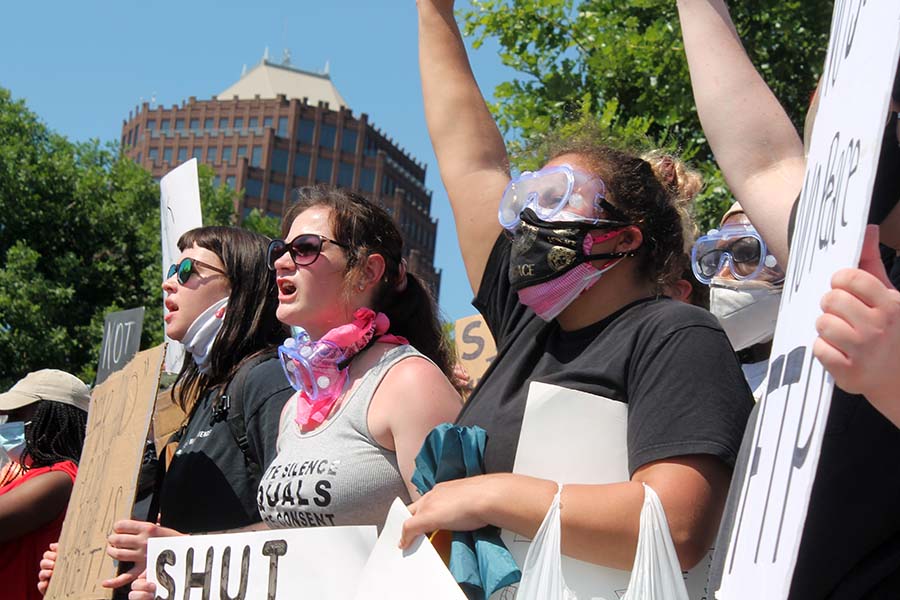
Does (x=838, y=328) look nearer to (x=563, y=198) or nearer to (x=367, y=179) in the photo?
(x=563, y=198)

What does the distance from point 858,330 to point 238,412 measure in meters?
2.46

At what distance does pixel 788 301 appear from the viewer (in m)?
1.36

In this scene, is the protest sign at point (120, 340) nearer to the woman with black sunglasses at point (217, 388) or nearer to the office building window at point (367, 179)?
the woman with black sunglasses at point (217, 388)

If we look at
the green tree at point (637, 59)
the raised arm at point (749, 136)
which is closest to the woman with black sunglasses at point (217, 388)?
the raised arm at point (749, 136)

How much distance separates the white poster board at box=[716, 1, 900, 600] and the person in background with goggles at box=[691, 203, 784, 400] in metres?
1.71

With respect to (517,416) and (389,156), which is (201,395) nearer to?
(517,416)

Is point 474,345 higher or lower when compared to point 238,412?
higher

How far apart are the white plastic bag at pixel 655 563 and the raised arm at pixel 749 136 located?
467mm

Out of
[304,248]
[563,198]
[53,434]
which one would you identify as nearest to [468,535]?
[563,198]

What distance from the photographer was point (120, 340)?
14.0ft

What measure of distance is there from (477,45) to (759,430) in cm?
910

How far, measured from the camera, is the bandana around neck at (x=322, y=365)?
2.91m

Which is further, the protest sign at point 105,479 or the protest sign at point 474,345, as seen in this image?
the protest sign at point 474,345

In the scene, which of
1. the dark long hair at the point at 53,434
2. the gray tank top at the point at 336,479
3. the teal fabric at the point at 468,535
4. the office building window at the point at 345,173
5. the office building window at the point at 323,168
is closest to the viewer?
the teal fabric at the point at 468,535
